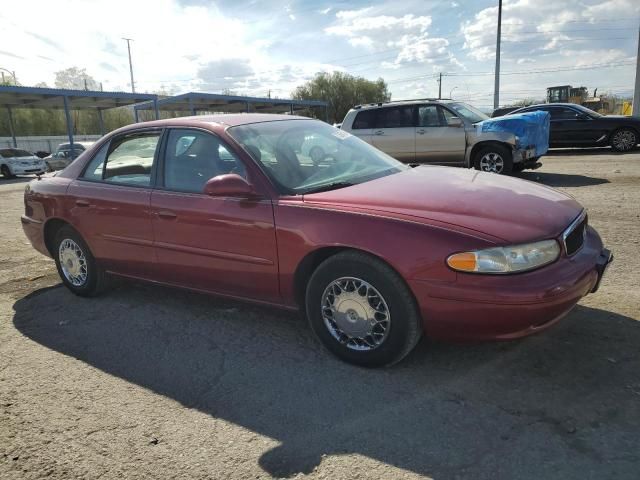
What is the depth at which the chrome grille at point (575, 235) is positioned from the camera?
2973 mm

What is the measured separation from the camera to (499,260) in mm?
2705

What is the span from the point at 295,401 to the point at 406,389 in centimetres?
63

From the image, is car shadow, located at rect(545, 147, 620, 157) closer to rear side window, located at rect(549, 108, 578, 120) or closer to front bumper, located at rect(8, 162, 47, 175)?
rear side window, located at rect(549, 108, 578, 120)

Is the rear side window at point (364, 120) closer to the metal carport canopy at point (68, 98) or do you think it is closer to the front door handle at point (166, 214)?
the front door handle at point (166, 214)

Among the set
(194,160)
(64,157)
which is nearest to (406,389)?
(194,160)

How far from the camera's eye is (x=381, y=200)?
313cm

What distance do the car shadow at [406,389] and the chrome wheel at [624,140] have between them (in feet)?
44.0

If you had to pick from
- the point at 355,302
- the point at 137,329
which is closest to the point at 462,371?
the point at 355,302

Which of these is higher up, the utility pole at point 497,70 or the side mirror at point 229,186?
the utility pole at point 497,70

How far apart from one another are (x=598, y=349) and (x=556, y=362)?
1.10ft

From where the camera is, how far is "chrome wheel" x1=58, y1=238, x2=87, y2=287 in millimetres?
4719

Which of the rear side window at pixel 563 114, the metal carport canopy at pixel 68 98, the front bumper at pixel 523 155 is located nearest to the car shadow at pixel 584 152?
the rear side window at pixel 563 114

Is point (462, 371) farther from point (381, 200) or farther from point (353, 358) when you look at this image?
point (381, 200)

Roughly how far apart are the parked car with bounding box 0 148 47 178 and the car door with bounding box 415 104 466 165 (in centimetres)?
2010
